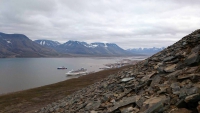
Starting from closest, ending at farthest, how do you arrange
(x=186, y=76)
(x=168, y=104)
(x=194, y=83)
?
(x=168, y=104), (x=194, y=83), (x=186, y=76)

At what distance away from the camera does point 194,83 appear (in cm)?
930

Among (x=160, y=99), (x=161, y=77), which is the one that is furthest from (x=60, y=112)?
(x=160, y=99)

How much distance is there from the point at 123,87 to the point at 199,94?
28.0 ft

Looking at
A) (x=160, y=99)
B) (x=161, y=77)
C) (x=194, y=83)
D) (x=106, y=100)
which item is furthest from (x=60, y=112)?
(x=194, y=83)

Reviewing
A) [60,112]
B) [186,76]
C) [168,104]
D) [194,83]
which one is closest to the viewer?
[168,104]

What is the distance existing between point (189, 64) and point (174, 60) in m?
3.17

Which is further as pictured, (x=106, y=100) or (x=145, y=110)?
(x=106, y=100)

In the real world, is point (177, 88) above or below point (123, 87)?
Result: above

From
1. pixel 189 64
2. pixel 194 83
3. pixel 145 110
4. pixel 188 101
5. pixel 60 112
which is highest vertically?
pixel 189 64

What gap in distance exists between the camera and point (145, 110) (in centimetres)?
945

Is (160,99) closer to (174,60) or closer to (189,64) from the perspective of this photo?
(189,64)

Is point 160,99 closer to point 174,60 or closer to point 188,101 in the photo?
point 188,101

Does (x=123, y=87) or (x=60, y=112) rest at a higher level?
(x=123, y=87)

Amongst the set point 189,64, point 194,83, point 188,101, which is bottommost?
point 188,101
